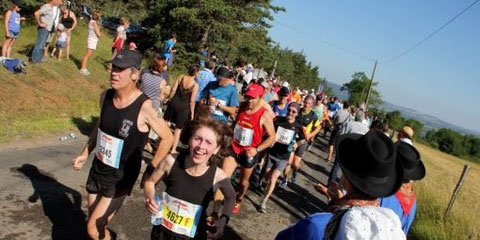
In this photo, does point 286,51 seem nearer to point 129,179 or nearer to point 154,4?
point 154,4

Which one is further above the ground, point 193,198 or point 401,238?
point 401,238

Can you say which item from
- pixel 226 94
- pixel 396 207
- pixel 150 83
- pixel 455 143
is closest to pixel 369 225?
pixel 396 207

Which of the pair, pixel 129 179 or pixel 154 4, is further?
pixel 154 4

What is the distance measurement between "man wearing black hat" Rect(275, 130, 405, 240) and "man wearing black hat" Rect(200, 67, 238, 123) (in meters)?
4.85

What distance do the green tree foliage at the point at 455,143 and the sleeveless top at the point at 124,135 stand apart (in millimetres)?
89757

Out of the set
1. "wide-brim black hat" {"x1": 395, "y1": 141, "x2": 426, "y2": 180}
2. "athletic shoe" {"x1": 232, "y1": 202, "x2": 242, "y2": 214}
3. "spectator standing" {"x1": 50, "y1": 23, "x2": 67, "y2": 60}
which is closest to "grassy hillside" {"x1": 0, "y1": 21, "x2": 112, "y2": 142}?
"spectator standing" {"x1": 50, "y1": 23, "x2": 67, "y2": 60}

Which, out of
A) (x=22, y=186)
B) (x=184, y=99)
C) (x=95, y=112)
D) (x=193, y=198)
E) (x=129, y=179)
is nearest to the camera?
(x=193, y=198)

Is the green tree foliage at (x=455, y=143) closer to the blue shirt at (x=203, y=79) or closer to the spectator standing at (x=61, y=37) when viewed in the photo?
the spectator standing at (x=61, y=37)

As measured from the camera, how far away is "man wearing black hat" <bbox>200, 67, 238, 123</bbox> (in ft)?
22.6

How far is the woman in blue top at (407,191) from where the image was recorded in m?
3.03

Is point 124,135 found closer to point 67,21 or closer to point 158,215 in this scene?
point 158,215

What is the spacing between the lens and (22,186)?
5.50 metres

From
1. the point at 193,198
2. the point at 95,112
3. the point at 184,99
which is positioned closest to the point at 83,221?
the point at 193,198

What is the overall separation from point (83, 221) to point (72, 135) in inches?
156
